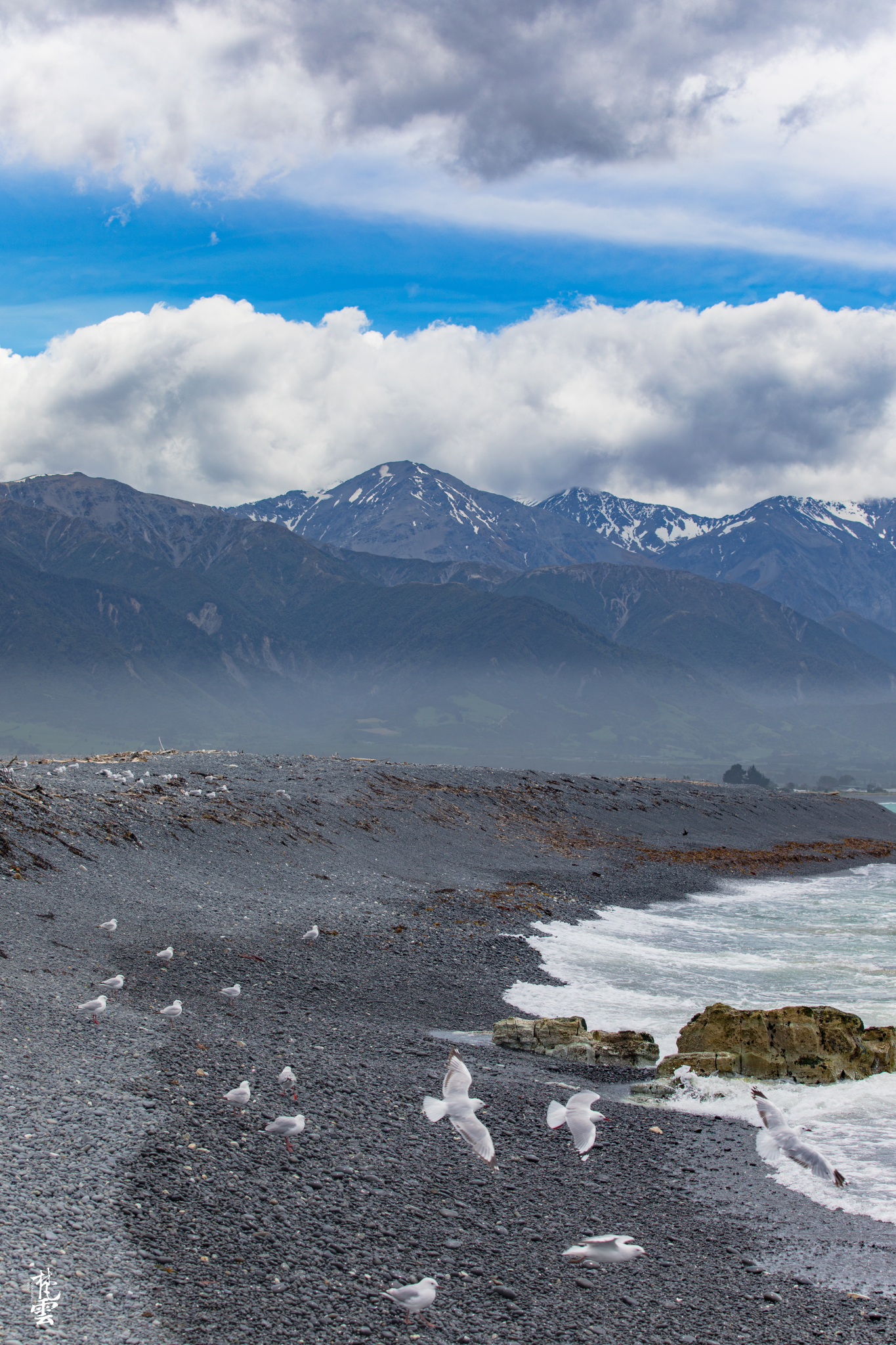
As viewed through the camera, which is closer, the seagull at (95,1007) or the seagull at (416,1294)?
the seagull at (416,1294)

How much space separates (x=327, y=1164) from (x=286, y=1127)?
61cm

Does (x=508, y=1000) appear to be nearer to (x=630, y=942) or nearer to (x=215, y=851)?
(x=630, y=942)

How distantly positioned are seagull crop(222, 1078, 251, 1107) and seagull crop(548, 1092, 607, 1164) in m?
3.24

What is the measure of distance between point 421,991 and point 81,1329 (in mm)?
10639

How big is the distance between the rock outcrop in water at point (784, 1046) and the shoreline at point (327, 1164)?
110cm

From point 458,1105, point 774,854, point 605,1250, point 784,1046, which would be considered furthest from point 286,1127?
point 774,854

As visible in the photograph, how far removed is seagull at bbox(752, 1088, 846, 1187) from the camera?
27.0ft

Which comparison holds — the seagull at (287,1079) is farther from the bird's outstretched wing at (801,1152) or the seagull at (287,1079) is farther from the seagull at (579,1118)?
the bird's outstretched wing at (801,1152)

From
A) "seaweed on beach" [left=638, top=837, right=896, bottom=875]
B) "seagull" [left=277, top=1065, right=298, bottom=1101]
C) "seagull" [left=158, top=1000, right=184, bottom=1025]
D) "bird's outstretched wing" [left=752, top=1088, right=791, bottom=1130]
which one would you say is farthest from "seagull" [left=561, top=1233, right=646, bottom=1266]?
"seaweed on beach" [left=638, top=837, right=896, bottom=875]

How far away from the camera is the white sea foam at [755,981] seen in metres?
10.6

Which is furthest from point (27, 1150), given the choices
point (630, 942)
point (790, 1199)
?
point (630, 942)

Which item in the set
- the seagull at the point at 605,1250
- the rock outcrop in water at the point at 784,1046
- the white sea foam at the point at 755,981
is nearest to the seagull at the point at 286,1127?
the seagull at the point at 605,1250

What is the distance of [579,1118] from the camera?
8.81 meters

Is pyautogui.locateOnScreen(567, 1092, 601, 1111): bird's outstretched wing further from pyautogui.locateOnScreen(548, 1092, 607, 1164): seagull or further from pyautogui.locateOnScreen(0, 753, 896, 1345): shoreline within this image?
pyautogui.locateOnScreen(0, 753, 896, 1345): shoreline
